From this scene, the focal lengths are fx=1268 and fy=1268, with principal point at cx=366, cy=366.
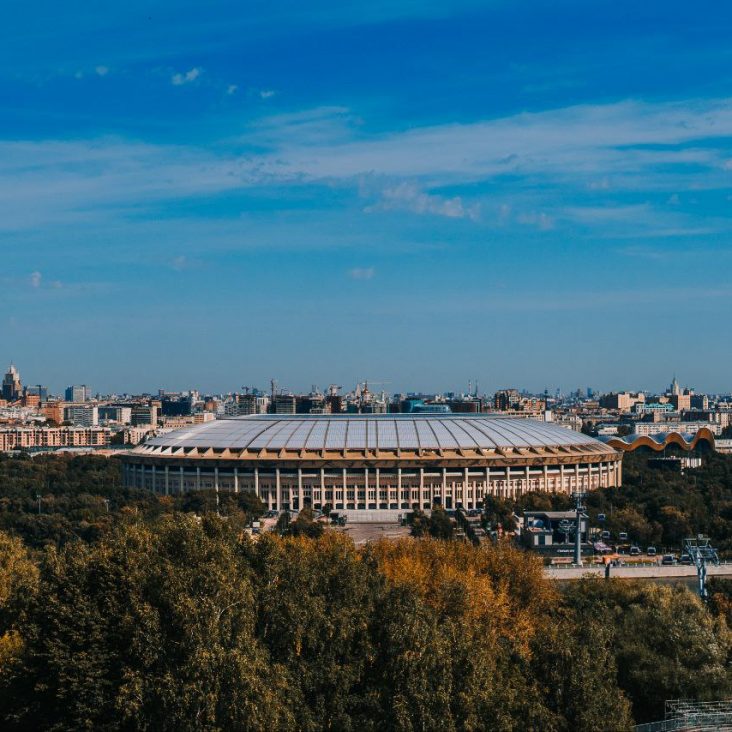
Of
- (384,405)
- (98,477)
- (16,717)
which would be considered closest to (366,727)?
(16,717)

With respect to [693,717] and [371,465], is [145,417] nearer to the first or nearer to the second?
[371,465]

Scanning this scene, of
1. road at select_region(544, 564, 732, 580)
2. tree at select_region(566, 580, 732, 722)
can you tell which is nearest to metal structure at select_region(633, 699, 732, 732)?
tree at select_region(566, 580, 732, 722)

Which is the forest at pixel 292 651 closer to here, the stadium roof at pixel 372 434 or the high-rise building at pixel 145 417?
the stadium roof at pixel 372 434

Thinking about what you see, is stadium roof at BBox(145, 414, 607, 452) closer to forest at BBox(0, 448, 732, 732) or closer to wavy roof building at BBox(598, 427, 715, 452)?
wavy roof building at BBox(598, 427, 715, 452)

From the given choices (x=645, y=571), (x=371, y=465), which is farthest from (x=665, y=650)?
(x=371, y=465)

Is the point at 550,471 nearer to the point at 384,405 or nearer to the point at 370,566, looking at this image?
the point at 384,405

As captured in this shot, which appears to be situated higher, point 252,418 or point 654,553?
point 252,418

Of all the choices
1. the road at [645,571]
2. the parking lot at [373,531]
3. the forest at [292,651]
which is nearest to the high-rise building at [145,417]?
the parking lot at [373,531]
